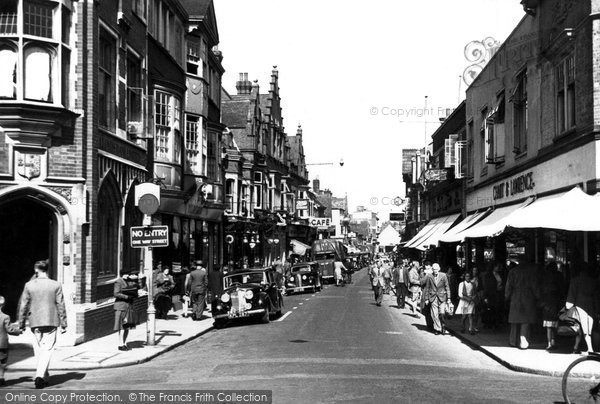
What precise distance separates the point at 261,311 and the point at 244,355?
7.27m

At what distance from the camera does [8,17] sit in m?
15.8

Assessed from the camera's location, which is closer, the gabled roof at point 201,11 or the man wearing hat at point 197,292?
the man wearing hat at point 197,292

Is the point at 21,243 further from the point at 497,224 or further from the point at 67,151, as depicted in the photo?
the point at 497,224

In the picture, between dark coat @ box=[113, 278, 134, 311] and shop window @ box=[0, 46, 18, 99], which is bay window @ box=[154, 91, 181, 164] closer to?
shop window @ box=[0, 46, 18, 99]

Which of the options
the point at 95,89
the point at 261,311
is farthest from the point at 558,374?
the point at 95,89

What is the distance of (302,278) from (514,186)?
20.5m

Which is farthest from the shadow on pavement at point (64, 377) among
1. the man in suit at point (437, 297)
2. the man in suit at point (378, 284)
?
the man in suit at point (378, 284)

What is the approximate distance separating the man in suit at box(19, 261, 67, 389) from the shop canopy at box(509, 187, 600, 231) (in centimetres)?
922

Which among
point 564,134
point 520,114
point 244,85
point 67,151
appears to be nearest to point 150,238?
point 67,151

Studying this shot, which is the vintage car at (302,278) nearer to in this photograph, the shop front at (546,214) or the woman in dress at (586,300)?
the shop front at (546,214)

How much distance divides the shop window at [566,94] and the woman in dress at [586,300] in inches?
171

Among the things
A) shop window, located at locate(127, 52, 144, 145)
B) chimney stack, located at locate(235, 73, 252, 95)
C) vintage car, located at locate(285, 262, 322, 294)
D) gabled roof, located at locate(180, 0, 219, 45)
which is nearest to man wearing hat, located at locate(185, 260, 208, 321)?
shop window, located at locate(127, 52, 144, 145)

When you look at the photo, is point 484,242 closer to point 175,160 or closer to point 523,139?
point 523,139

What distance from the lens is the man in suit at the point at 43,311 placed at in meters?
11.1
